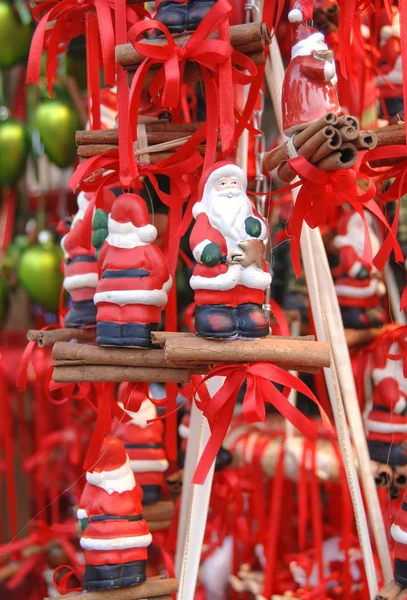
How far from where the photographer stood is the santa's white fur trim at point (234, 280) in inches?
25.4

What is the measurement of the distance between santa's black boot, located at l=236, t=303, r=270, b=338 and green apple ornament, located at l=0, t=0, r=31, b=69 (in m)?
0.82

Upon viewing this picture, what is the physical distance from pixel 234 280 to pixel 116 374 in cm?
16

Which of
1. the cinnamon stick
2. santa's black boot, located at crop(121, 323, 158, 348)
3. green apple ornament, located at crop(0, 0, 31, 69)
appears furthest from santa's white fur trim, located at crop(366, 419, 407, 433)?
green apple ornament, located at crop(0, 0, 31, 69)

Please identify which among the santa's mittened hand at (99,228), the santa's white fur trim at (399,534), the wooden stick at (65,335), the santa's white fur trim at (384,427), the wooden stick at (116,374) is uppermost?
the santa's mittened hand at (99,228)

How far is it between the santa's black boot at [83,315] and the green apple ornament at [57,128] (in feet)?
1.56

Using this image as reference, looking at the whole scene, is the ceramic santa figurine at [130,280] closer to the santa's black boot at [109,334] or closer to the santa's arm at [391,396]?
the santa's black boot at [109,334]

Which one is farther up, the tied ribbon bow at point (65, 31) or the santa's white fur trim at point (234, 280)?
the tied ribbon bow at point (65, 31)

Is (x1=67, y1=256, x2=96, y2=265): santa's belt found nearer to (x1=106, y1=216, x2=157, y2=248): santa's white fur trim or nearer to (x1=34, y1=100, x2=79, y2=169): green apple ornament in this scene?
(x1=106, y1=216, x2=157, y2=248): santa's white fur trim

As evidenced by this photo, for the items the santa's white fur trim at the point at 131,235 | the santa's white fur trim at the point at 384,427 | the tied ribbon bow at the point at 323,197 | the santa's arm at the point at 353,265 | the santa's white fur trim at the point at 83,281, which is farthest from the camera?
the santa's arm at the point at 353,265

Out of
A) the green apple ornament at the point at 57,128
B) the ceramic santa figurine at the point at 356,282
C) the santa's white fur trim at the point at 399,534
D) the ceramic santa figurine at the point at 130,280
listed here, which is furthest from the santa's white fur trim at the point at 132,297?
the green apple ornament at the point at 57,128

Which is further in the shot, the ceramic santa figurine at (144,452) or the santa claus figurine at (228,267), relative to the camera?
the ceramic santa figurine at (144,452)

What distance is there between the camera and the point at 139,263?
2.35 ft

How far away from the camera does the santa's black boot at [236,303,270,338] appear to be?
65 cm

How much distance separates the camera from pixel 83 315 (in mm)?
820
